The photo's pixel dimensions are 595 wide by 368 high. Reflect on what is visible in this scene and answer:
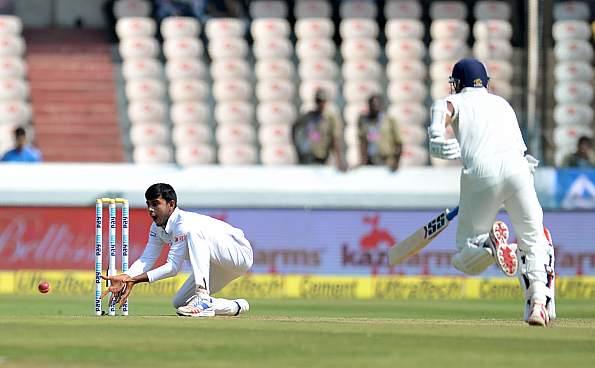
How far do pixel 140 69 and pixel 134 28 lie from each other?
574 millimetres

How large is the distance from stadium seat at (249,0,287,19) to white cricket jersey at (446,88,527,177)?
1001 centimetres

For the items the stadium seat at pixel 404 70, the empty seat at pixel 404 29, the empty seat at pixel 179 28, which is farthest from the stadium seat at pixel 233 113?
the empty seat at pixel 404 29

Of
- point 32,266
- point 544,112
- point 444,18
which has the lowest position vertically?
point 32,266

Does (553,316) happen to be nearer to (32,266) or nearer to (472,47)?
(32,266)

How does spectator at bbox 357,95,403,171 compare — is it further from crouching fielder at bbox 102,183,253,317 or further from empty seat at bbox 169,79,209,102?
crouching fielder at bbox 102,183,253,317

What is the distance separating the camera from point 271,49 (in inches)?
730

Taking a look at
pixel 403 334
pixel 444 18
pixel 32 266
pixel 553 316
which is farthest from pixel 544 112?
pixel 403 334

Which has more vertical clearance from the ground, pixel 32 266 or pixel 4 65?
pixel 4 65

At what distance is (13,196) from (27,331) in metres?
7.38

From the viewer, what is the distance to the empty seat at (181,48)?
18.5 meters

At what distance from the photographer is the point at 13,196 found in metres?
14.9

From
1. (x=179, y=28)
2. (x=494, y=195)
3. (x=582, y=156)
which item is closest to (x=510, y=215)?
(x=494, y=195)

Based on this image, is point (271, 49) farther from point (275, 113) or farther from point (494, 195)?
point (494, 195)

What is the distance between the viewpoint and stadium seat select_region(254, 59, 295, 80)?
1845cm
